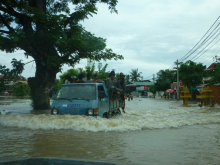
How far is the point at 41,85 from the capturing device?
14.2 m

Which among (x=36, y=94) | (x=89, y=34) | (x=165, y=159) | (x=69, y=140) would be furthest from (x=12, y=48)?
(x=165, y=159)

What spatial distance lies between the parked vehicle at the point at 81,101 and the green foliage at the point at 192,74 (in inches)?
1453

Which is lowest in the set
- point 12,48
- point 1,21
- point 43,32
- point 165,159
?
point 165,159

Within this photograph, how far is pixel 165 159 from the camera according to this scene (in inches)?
153

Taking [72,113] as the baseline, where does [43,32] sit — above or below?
above

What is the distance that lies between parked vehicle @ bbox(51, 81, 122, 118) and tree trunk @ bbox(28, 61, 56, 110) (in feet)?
19.8

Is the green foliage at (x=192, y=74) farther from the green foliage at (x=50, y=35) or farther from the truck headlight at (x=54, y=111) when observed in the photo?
the truck headlight at (x=54, y=111)

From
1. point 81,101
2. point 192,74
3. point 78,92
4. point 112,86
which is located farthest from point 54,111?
point 192,74

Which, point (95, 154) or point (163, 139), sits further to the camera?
point (163, 139)

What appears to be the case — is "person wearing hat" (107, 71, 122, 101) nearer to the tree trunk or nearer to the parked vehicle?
the parked vehicle

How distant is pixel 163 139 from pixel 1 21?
11705 mm

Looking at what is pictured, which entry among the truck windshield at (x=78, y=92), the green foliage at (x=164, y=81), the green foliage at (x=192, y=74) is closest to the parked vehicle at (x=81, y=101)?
the truck windshield at (x=78, y=92)

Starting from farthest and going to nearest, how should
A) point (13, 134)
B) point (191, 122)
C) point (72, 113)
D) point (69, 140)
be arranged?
point (191, 122)
point (72, 113)
point (13, 134)
point (69, 140)

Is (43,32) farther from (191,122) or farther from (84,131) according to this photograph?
(191,122)
